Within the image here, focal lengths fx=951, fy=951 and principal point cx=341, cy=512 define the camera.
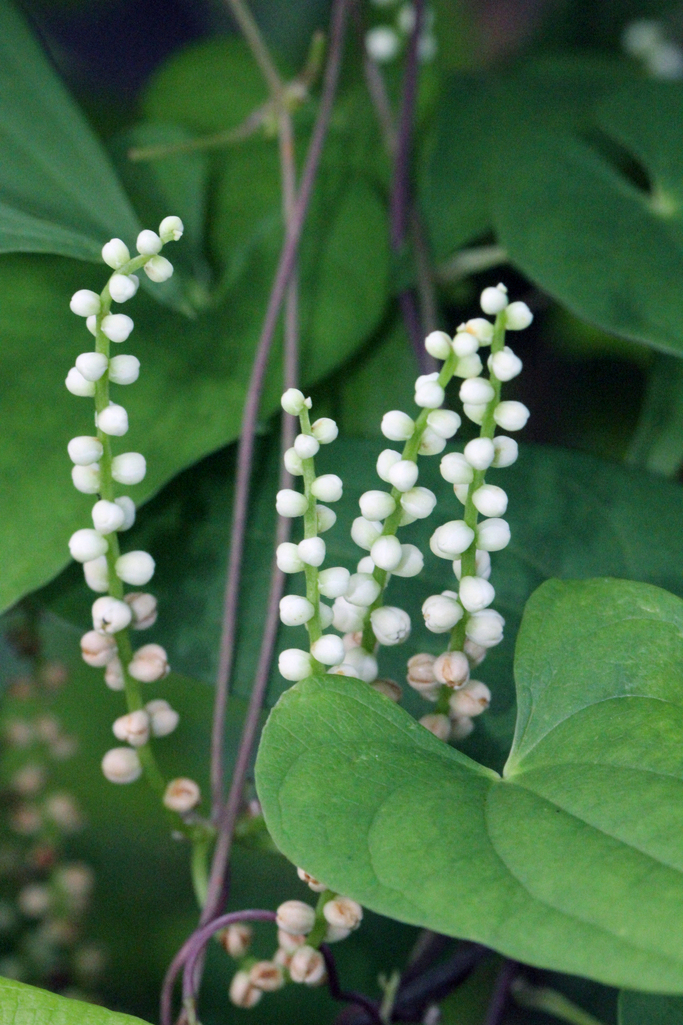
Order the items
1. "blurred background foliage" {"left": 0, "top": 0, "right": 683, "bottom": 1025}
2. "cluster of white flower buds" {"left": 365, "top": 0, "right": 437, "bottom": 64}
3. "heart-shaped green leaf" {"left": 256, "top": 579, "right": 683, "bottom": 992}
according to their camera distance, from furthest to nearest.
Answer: "cluster of white flower buds" {"left": 365, "top": 0, "right": 437, "bottom": 64}
"blurred background foliage" {"left": 0, "top": 0, "right": 683, "bottom": 1025}
"heart-shaped green leaf" {"left": 256, "top": 579, "right": 683, "bottom": 992}

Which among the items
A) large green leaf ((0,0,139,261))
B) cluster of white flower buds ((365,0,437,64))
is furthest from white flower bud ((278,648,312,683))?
cluster of white flower buds ((365,0,437,64))

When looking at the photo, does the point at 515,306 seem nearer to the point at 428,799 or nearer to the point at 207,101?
the point at 428,799

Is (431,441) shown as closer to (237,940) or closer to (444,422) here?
(444,422)

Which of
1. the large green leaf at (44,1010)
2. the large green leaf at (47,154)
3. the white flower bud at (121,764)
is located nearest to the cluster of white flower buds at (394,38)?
the large green leaf at (47,154)

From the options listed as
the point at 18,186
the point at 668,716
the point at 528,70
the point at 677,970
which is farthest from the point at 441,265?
the point at 677,970

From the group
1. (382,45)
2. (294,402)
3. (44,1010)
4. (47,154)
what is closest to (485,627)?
(294,402)

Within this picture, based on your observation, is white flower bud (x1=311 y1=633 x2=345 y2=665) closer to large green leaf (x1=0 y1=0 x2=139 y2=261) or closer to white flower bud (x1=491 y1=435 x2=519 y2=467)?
white flower bud (x1=491 y1=435 x2=519 y2=467)

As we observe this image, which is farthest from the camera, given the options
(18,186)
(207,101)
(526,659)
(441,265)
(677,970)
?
(207,101)
